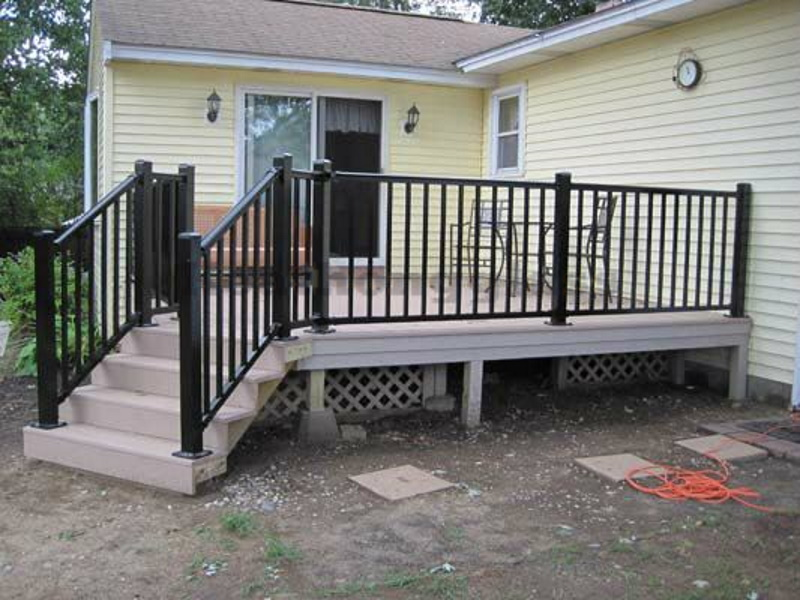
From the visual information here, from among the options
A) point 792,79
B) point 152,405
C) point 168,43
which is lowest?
point 152,405

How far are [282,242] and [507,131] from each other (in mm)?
5240

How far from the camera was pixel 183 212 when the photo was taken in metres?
5.24

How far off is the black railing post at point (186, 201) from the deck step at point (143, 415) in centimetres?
115

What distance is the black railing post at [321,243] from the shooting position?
4.54 m

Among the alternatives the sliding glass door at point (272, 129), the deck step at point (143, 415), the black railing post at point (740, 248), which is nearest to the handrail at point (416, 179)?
the deck step at point (143, 415)

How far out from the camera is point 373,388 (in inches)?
205

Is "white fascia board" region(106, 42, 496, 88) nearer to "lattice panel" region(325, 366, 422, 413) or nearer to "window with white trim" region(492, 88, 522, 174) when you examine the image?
"window with white trim" region(492, 88, 522, 174)

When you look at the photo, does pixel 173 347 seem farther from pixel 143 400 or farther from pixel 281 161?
pixel 281 161

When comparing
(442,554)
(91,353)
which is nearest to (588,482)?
(442,554)

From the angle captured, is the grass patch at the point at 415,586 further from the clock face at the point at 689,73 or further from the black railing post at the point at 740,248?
the clock face at the point at 689,73

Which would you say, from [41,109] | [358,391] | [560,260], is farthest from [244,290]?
[41,109]

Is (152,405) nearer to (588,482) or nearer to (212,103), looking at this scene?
(588,482)

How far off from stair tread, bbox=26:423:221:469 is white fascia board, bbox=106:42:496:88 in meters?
4.26

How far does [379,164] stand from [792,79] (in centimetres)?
445
